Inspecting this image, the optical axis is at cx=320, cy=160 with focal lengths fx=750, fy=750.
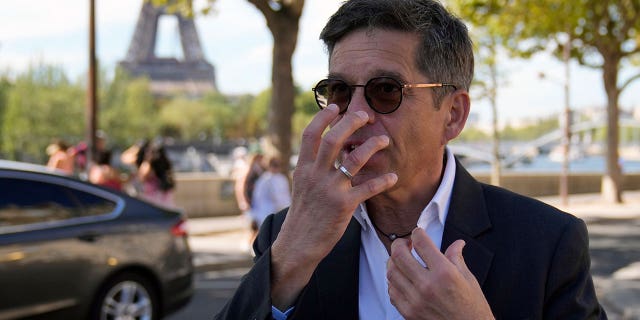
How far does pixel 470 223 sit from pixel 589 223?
648 inches

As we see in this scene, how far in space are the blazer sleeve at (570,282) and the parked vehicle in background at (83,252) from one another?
4410 millimetres

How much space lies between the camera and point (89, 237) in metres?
5.99

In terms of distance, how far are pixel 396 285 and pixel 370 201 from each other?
0.60 meters

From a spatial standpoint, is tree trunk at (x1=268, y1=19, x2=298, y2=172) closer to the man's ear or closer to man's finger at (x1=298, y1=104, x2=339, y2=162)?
the man's ear

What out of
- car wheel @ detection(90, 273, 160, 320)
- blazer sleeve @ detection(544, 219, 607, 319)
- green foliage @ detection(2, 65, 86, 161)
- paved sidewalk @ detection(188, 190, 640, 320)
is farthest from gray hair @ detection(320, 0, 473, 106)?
green foliage @ detection(2, 65, 86, 161)

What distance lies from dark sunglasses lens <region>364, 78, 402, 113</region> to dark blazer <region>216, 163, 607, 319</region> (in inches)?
13.7

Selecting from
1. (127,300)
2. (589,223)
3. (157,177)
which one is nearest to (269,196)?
(157,177)

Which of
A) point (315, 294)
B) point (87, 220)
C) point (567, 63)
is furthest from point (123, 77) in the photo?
point (315, 294)

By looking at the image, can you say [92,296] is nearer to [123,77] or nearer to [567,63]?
[567,63]

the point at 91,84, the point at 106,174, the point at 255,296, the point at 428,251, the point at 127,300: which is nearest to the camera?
the point at 428,251

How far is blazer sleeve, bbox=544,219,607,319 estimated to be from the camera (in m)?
1.87

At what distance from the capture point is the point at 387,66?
2006mm

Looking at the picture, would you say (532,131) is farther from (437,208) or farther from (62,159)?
(437,208)

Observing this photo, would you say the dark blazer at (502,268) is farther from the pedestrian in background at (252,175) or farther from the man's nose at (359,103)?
the pedestrian in background at (252,175)
